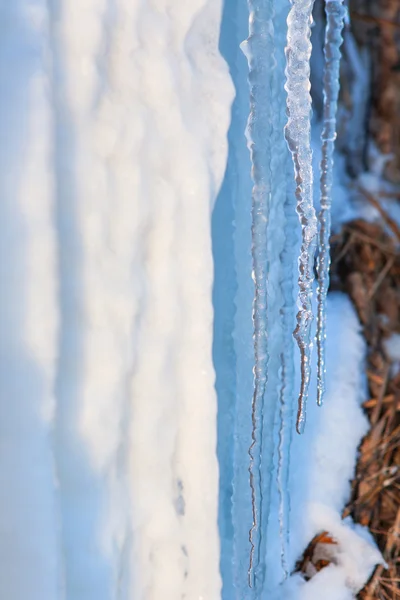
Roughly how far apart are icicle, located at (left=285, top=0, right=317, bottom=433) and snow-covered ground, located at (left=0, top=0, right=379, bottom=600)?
3.2 inches

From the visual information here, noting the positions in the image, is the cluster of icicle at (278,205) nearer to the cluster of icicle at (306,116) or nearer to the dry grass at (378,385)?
the cluster of icicle at (306,116)

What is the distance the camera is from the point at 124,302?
0.74 meters

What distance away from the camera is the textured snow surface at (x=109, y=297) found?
669mm

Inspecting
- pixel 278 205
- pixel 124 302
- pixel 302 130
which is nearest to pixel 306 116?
pixel 302 130

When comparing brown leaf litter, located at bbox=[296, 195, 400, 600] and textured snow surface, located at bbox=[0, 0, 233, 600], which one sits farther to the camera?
brown leaf litter, located at bbox=[296, 195, 400, 600]

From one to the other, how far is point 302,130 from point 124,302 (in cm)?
28

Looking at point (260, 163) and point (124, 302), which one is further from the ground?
point (260, 163)


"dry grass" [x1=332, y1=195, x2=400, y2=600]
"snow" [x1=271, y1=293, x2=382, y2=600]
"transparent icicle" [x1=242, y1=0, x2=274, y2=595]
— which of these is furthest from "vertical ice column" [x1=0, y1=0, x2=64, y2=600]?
"dry grass" [x1=332, y1=195, x2=400, y2=600]

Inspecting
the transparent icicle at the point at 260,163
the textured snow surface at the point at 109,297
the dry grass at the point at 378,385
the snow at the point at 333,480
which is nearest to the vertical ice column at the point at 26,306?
the textured snow surface at the point at 109,297

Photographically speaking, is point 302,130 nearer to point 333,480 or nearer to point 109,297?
point 109,297

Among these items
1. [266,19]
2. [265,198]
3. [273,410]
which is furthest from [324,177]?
[273,410]

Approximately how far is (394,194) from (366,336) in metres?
0.29

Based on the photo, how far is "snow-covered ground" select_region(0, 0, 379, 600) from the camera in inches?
26.4

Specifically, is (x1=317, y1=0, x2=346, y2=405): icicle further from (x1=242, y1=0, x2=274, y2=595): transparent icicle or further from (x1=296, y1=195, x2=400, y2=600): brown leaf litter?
(x1=296, y1=195, x2=400, y2=600): brown leaf litter
